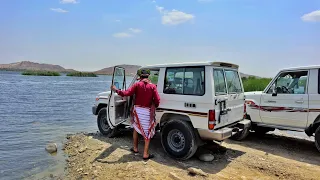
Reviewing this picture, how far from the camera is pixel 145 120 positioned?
21.2 ft

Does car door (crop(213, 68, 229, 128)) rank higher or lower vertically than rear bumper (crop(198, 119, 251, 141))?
higher

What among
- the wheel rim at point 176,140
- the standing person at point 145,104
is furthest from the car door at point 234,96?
the standing person at point 145,104

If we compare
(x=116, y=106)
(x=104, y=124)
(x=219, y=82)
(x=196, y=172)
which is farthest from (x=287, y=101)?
(x=104, y=124)

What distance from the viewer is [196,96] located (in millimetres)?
5938

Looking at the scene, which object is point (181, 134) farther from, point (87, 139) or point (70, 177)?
point (87, 139)

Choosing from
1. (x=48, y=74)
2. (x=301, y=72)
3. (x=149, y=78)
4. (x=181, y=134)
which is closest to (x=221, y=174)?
(x=181, y=134)

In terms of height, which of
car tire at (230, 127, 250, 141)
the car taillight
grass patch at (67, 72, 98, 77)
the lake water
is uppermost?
grass patch at (67, 72, 98, 77)

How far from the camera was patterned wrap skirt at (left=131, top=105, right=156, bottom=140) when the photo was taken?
6.43 m

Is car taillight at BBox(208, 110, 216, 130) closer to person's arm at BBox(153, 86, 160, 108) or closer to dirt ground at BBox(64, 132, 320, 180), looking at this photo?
dirt ground at BBox(64, 132, 320, 180)

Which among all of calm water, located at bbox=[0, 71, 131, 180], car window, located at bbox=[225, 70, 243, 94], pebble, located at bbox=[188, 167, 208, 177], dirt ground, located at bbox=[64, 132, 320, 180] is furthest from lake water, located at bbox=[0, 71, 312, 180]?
pebble, located at bbox=[188, 167, 208, 177]

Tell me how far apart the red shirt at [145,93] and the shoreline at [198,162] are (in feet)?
4.40

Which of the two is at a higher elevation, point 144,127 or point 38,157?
point 144,127

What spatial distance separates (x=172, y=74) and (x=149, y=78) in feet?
2.59

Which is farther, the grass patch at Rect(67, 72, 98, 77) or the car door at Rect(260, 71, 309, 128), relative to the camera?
the grass patch at Rect(67, 72, 98, 77)
